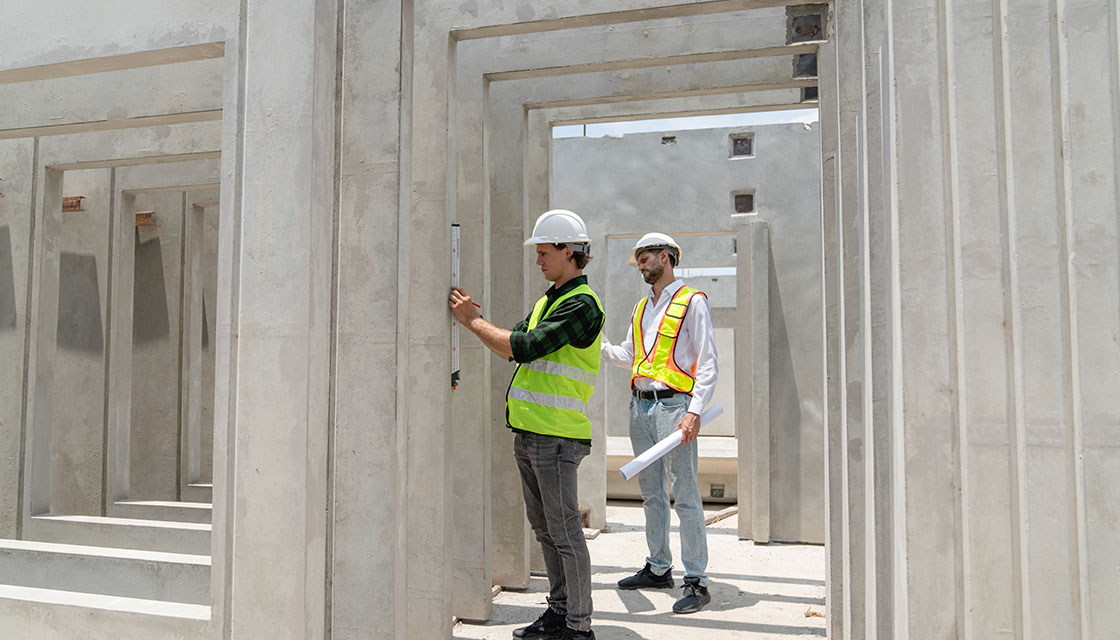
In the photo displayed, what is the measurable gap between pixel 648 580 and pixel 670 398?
4.31 feet

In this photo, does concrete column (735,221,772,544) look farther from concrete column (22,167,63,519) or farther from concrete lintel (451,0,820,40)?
concrete column (22,167,63,519)

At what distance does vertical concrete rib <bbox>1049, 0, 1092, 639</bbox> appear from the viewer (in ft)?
7.50

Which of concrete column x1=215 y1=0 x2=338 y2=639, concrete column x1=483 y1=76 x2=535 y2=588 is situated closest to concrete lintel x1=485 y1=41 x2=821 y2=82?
concrete column x1=483 y1=76 x2=535 y2=588

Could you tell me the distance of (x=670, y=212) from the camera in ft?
28.2

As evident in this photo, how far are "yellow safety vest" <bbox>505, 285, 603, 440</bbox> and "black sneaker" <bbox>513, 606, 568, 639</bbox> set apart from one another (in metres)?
1.00

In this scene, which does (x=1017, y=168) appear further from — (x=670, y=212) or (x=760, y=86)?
(x=670, y=212)

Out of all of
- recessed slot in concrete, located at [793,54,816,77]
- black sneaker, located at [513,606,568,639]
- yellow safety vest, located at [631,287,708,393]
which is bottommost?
black sneaker, located at [513,606,568,639]

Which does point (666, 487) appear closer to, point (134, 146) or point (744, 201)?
point (744, 201)

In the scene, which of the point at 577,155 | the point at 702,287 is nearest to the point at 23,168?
the point at 577,155

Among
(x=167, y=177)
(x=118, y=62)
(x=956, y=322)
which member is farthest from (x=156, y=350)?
(x=956, y=322)

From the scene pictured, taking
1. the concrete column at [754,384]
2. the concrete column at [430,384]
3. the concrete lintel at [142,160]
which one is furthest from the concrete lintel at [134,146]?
the concrete column at [754,384]

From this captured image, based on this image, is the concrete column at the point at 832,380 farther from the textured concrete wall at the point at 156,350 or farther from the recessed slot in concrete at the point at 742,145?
the textured concrete wall at the point at 156,350

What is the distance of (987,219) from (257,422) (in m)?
2.55

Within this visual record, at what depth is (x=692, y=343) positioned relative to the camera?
528 cm
